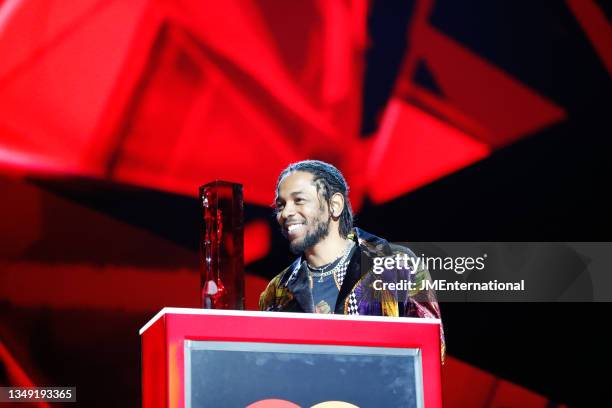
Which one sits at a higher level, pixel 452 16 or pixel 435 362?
pixel 452 16

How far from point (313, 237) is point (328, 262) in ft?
0.31

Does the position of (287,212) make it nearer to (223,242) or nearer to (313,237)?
(313,237)

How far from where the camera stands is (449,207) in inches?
136

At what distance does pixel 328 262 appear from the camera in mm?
2717

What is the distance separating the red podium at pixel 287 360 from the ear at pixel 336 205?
1182mm

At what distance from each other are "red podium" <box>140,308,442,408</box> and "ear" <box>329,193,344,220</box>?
118 cm

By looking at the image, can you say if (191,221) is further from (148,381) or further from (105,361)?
(148,381)

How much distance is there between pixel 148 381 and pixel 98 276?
4.74ft

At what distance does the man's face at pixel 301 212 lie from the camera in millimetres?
2562

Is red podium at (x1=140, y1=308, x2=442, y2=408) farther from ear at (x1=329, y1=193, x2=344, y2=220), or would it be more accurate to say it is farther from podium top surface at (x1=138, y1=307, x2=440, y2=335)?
ear at (x1=329, y1=193, x2=344, y2=220)

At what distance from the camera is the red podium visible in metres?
1.47

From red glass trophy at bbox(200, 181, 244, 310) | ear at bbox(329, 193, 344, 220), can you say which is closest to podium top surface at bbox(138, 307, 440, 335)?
red glass trophy at bbox(200, 181, 244, 310)

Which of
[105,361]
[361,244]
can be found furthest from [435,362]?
[105,361]

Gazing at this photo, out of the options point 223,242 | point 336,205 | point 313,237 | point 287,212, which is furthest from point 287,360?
point 336,205
